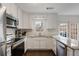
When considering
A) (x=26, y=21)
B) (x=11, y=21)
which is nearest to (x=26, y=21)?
(x=26, y=21)

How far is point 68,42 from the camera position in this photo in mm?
1484

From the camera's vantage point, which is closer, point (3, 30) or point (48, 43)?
point (3, 30)

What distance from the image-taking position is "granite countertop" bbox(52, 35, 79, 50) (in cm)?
138

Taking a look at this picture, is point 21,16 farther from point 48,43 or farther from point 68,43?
point 68,43

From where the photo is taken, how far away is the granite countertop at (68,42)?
138cm

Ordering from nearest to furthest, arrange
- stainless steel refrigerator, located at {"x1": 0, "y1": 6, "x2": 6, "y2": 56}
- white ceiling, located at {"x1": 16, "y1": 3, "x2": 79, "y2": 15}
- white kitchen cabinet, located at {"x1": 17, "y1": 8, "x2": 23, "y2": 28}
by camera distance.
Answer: stainless steel refrigerator, located at {"x1": 0, "y1": 6, "x2": 6, "y2": 56} < white ceiling, located at {"x1": 16, "y1": 3, "x2": 79, "y2": 15} < white kitchen cabinet, located at {"x1": 17, "y1": 8, "x2": 23, "y2": 28}

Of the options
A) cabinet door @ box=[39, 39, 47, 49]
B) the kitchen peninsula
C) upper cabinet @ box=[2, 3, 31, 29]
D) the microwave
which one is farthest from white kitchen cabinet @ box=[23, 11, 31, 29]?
the kitchen peninsula

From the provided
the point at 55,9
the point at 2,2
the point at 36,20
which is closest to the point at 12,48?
the point at 36,20

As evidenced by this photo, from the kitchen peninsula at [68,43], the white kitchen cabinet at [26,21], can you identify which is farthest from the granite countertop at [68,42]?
the white kitchen cabinet at [26,21]

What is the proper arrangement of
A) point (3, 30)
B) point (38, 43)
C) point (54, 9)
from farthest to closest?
point (38, 43)
point (54, 9)
point (3, 30)

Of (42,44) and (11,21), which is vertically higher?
(11,21)

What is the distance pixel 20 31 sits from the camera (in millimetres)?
1495

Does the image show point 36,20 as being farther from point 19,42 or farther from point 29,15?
point 19,42

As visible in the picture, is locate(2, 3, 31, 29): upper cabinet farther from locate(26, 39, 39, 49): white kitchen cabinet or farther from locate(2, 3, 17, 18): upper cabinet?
locate(26, 39, 39, 49): white kitchen cabinet
